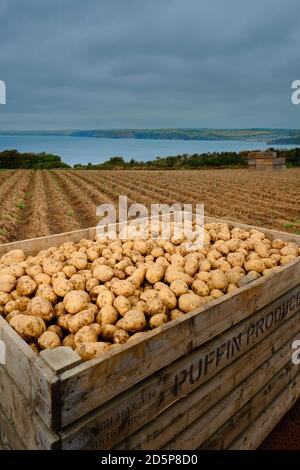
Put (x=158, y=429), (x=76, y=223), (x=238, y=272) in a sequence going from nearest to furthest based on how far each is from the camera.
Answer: (x=158, y=429), (x=238, y=272), (x=76, y=223)

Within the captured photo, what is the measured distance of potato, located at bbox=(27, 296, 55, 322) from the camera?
2254mm

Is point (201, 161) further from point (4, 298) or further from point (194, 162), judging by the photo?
point (4, 298)

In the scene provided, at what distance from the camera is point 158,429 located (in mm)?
1827

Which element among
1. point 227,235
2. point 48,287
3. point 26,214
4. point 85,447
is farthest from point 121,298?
point 26,214

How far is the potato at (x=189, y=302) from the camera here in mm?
2342

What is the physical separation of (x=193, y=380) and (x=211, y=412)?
0.36 meters

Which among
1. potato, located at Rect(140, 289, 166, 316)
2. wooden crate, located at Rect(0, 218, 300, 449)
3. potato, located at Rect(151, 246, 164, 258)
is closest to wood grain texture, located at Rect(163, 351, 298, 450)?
wooden crate, located at Rect(0, 218, 300, 449)

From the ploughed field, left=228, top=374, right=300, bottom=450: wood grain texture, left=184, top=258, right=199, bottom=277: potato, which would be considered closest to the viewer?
left=228, top=374, right=300, bottom=450: wood grain texture

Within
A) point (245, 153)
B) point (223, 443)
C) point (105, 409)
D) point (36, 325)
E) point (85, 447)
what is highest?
point (245, 153)

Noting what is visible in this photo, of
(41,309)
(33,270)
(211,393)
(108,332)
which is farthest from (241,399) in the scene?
(33,270)

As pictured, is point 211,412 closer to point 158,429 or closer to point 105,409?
point 158,429

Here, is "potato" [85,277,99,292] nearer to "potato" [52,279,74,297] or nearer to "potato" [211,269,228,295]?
"potato" [52,279,74,297]

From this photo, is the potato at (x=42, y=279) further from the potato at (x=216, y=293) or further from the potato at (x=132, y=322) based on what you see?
the potato at (x=216, y=293)

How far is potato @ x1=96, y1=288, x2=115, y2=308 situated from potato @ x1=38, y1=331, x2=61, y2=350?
1.44 ft
